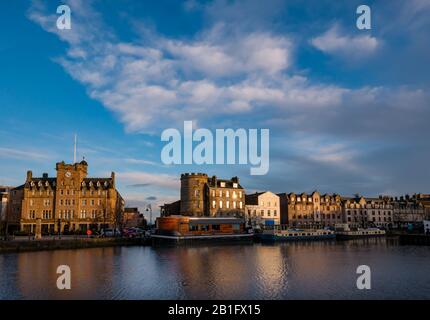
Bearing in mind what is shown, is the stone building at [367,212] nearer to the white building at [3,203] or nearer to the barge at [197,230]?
the barge at [197,230]

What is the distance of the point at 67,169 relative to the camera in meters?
90.5

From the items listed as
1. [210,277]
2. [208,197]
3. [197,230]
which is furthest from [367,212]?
[210,277]

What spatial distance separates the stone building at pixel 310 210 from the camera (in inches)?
4601

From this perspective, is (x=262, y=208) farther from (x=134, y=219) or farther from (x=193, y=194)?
(x=134, y=219)

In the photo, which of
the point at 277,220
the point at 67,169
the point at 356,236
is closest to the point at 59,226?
the point at 67,169

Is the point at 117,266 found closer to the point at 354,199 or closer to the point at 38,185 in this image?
the point at 38,185

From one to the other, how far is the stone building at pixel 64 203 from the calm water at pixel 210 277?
36.9 meters

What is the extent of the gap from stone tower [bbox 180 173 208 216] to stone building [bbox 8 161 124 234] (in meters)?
17.5

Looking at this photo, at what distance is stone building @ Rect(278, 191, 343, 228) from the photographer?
383ft

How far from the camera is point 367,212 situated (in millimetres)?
131500

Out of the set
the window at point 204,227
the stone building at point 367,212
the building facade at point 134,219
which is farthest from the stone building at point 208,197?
the building facade at point 134,219
